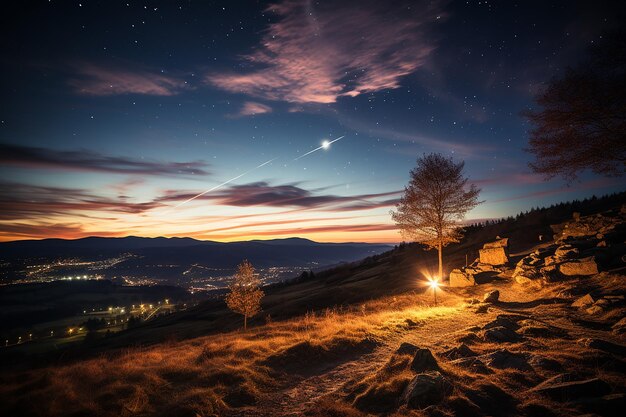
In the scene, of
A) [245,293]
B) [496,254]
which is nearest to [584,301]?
[496,254]

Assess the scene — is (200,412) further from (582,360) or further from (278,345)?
(582,360)

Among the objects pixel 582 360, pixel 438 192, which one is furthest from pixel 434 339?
pixel 438 192

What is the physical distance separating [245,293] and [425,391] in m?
28.6

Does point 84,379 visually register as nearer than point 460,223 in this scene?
Yes

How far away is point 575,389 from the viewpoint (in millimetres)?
5871

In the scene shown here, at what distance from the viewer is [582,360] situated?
743 cm

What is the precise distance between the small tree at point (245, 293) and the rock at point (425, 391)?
1079 inches

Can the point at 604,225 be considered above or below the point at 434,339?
above

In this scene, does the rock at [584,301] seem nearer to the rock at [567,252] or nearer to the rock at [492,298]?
the rock at [492,298]

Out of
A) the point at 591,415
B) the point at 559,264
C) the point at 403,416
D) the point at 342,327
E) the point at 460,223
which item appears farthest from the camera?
the point at 460,223

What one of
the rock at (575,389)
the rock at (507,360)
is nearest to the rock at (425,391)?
the rock at (575,389)

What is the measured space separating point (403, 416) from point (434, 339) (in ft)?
21.6

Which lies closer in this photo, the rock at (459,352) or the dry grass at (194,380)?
the dry grass at (194,380)

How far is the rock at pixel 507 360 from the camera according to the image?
759 centimetres
